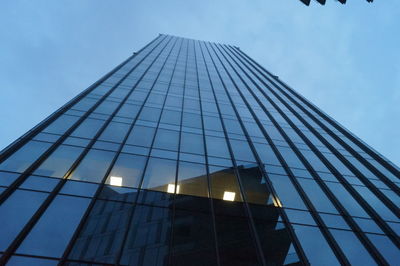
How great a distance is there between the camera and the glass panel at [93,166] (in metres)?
12.9

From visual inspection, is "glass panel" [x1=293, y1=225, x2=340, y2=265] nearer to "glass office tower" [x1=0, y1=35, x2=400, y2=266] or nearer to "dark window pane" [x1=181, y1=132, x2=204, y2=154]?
"glass office tower" [x1=0, y1=35, x2=400, y2=266]


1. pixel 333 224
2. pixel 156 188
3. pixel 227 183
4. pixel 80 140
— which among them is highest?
pixel 80 140

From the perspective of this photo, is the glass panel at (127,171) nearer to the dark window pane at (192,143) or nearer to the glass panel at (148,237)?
the glass panel at (148,237)

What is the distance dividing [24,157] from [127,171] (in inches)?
164

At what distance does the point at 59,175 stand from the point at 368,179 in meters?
16.2

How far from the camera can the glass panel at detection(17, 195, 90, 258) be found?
29.7 ft

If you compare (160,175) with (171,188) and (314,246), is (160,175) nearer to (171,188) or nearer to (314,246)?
(171,188)

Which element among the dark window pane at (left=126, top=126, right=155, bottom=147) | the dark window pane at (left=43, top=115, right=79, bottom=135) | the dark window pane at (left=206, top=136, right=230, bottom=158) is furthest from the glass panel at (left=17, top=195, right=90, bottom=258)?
the dark window pane at (left=206, top=136, right=230, bottom=158)

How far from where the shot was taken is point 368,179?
60.4 ft

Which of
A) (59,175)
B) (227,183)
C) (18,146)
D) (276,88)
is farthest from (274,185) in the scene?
(276,88)

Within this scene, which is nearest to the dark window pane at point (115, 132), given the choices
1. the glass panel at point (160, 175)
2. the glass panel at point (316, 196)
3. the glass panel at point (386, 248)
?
the glass panel at point (160, 175)

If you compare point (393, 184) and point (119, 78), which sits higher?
point (119, 78)

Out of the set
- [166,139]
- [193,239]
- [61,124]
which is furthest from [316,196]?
[61,124]

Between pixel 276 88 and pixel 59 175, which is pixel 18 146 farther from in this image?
pixel 276 88
